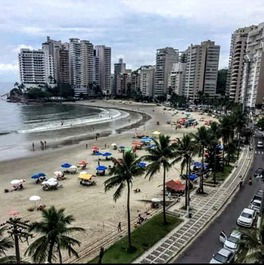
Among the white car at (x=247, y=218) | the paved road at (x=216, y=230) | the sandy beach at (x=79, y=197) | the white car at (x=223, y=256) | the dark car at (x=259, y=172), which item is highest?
the white car at (x=223, y=256)

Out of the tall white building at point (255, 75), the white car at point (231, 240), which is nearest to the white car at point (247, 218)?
the white car at point (231, 240)

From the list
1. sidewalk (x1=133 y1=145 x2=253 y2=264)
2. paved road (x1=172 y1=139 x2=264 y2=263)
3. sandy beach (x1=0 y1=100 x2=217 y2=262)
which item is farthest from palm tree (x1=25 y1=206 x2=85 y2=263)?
sandy beach (x1=0 y1=100 x2=217 y2=262)

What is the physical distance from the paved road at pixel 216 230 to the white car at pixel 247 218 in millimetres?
776

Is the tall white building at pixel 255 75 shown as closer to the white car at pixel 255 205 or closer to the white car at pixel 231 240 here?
the white car at pixel 255 205

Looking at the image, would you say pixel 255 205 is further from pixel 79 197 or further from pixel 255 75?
pixel 255 75

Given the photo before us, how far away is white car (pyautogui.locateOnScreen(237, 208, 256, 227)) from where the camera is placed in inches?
1031

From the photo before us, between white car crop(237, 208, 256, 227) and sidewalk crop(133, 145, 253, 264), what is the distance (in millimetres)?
2721

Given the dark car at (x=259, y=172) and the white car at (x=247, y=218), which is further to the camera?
the dark car at (x=259, y=172)

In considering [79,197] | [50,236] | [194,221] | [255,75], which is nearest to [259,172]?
[194,221]

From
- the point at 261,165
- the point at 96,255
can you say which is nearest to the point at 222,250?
the point at 96,255

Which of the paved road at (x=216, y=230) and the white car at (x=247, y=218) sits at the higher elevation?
the white car at (x=247, y=218)

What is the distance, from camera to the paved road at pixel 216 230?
21500 mm

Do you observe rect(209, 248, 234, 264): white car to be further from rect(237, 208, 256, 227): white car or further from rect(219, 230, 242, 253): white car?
rect(237, 208, 256, 227): white car

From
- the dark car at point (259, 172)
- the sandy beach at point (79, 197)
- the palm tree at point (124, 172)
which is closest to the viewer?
the palm tree at point (124, 172)
